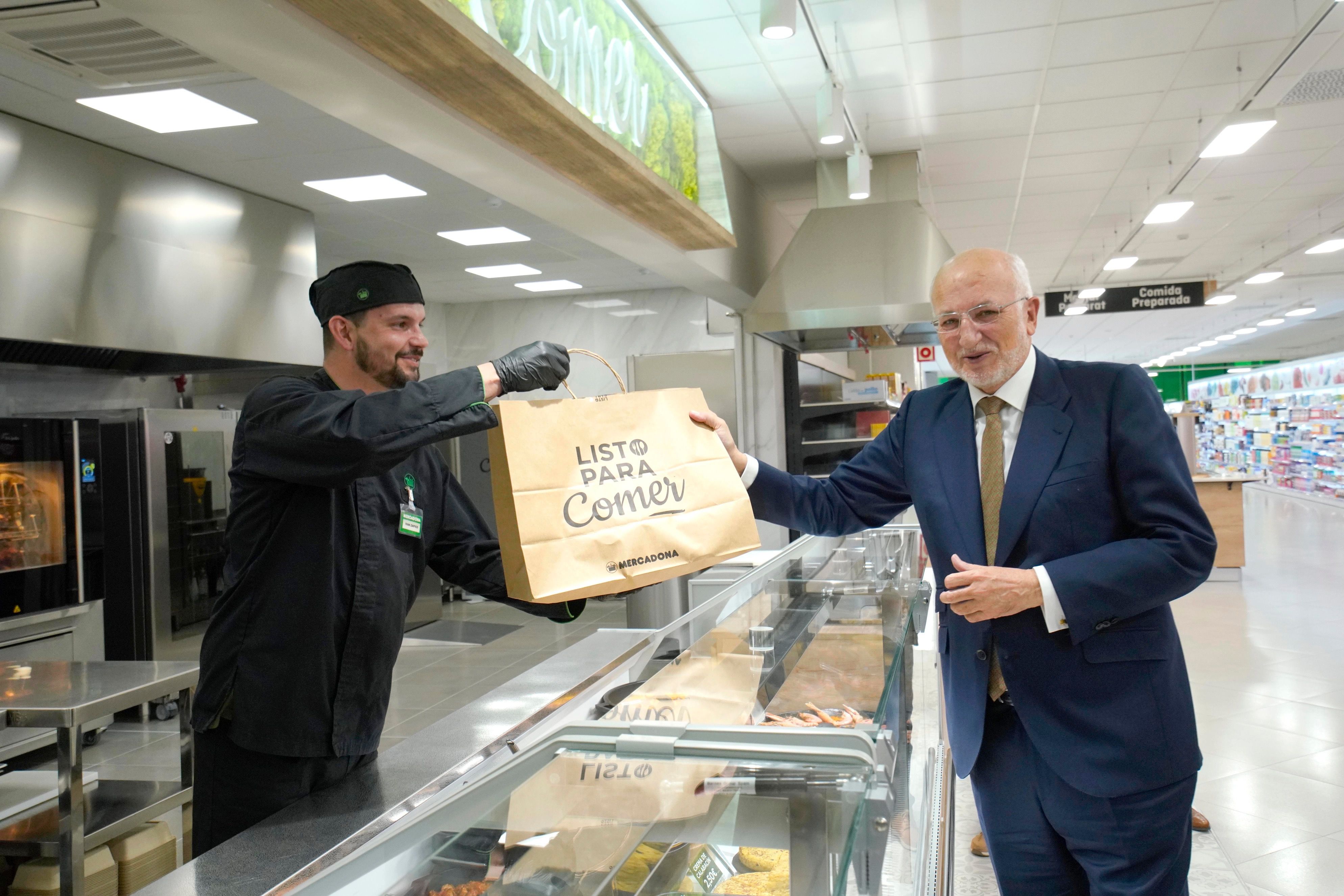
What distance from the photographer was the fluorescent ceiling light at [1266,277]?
36.8ft

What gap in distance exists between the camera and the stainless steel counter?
1.19 meters

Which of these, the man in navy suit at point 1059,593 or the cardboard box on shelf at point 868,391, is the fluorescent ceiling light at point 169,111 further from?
the cardboard box on shelf at point 868,391

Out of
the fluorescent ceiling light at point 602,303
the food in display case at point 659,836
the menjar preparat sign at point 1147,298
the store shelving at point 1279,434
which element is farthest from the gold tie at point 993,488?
the store shelving at point 1279,434

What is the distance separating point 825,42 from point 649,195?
143 centimetres

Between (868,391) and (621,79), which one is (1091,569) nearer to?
(621,79)

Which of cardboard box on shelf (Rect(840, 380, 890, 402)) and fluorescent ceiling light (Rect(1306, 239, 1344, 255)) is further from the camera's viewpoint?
fluorescent ceiling light (Rect(1306, 239, 1344, 255))

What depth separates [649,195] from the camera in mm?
4047

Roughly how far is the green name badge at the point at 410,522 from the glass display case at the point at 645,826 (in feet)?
2.13

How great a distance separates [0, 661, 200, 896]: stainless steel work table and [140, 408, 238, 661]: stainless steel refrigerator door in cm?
270

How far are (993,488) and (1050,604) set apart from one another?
29 centimetres

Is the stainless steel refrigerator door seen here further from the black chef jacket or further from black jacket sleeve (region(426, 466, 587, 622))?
the black chef jacket

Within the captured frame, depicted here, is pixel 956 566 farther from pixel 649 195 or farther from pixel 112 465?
pixel 112 465

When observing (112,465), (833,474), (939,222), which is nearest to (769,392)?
(939,222)

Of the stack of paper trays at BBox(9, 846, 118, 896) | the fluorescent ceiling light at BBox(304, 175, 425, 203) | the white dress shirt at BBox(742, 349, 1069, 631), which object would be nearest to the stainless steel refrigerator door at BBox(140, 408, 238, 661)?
the fluorescent ceiling light at BBox(304, 175, 425, 203)
